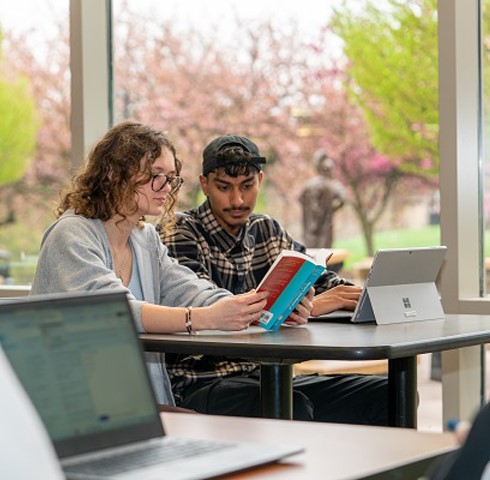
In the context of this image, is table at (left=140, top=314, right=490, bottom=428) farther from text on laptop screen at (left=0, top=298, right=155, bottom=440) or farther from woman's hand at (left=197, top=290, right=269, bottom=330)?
text on laptop screen at (left=0, top=298, right=155, bottom=440)

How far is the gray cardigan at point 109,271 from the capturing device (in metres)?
2.93

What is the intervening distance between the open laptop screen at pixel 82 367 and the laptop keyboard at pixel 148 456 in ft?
0.10

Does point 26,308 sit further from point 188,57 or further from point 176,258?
point 188,57

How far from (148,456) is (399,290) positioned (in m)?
1.92

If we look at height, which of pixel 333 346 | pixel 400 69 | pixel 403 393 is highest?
pixel 400 69

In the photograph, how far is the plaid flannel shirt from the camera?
331cm

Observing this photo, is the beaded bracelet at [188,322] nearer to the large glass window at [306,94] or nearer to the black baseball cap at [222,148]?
the black baseball cap at [222,148]

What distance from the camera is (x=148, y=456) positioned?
1431mm

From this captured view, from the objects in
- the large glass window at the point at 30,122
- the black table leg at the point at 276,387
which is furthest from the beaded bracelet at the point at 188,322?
the large glass window at the point at 30,122

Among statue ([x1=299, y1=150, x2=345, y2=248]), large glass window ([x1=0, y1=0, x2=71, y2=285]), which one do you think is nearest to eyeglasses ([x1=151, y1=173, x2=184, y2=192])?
large glass window ([x1=0, y1=0, x2=71, y2=285])

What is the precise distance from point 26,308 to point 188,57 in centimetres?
518

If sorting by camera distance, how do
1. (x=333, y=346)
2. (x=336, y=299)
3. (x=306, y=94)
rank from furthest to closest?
1. (x=306, y=94)
2. (x=336, y=299)
3. (x=333, y=346)

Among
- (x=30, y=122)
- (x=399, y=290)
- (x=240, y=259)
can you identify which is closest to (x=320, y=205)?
(x=30, y=122)

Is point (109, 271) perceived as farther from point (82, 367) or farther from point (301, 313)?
point (82, 367)
